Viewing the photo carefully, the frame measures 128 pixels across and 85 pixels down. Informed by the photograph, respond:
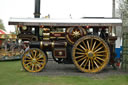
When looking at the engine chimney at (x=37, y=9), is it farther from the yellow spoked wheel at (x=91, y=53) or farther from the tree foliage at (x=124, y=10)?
the tree foliage at (x=124, y=10)

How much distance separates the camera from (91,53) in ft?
22.5

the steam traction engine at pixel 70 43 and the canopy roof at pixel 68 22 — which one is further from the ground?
the canopy roof at pixel 68 22

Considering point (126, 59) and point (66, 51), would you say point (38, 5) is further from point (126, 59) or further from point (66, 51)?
point (126, 59)

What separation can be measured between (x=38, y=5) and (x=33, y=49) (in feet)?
8.14

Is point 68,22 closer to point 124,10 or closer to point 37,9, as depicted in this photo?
point 37,9

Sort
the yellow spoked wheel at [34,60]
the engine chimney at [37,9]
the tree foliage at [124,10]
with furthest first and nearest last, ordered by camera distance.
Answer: the tree foliage at [124,10] < the engine chimney at [37,9] < the yellow spoked wheel at [34,60]

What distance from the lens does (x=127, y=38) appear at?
7812 millimetres

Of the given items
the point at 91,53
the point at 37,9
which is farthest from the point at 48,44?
the point at 37,9

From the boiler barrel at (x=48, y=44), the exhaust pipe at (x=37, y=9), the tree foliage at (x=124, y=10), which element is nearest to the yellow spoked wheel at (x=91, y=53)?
the boiler barrel at (x=48, y=44)

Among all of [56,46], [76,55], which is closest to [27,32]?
[56,46]

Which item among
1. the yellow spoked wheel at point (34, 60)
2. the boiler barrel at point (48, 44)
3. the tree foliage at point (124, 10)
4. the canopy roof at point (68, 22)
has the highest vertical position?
the tree foliage at point (124, 10)

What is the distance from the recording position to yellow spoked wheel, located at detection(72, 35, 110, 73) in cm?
684

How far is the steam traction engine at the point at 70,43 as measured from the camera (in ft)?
22.5

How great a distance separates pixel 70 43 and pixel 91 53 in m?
1.01
